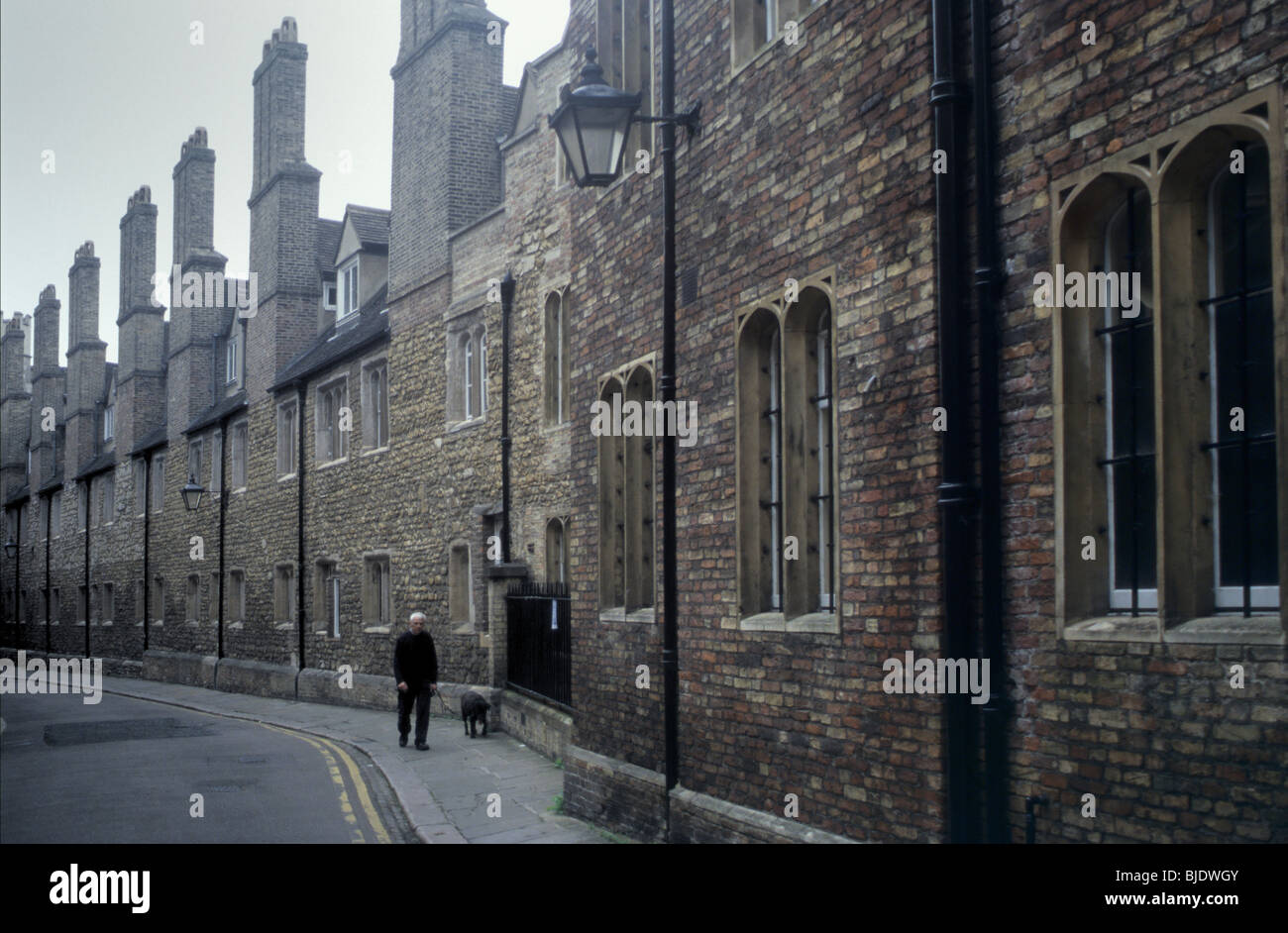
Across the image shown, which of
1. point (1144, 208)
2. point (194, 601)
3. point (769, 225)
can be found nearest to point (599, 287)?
point (769, 225)

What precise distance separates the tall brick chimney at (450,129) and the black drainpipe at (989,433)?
15.8 m

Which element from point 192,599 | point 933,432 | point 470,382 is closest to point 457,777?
point 470,382

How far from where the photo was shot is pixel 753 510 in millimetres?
8148

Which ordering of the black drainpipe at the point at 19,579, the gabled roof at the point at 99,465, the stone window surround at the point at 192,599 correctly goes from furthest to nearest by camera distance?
the black drainpipe at the point at 19,579, the gabled roof at the point at 99,465, the stone window surround at the point at 192,599

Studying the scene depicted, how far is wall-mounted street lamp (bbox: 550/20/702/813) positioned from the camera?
8.21 m

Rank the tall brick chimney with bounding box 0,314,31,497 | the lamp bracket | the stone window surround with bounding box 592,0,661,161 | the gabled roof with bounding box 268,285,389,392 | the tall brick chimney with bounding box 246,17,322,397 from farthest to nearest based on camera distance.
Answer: the tall brick chimney with bounding box 0,314,31,497 → the tall brick chimney with bounding box 246,17,322,397 → the gabled roof with bounding box 268,285,389,392 → the stone window surround with bounding box 592,0,661,161 → the lamp bracket

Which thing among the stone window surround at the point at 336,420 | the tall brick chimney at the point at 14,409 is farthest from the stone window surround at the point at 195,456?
the tall brick chimney at the point at 14,409

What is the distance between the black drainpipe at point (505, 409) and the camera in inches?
720

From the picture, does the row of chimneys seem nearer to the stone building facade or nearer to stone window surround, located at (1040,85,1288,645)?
the stone building facade

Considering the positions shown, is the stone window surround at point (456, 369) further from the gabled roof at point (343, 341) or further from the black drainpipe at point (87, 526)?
the black drainpipe at point (87, 526)

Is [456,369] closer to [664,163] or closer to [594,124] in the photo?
[664,163]

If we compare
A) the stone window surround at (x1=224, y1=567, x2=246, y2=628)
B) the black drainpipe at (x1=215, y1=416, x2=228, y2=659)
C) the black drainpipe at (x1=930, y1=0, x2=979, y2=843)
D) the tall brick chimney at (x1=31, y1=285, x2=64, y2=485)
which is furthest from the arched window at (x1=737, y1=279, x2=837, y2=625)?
the tall brick chimney at (x1=31, y1=285, x2=64, y2=485)

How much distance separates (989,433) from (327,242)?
28.5 metres

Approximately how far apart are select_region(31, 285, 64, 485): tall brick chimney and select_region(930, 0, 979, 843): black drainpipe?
54518 millimetres
